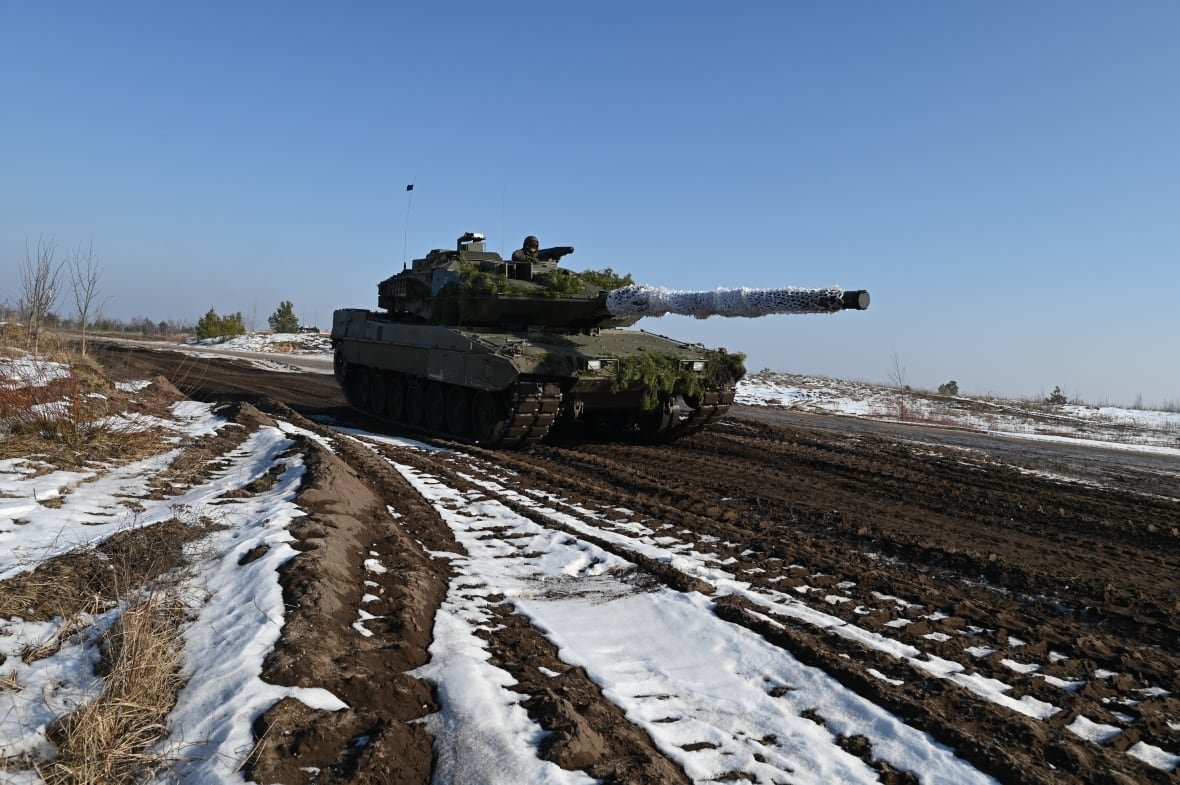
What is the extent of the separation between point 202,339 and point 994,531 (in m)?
47.1

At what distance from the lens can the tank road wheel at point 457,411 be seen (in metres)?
12.9

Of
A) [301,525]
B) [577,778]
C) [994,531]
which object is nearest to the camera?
[577,778]

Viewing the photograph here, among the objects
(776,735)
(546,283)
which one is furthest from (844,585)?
(546,283)

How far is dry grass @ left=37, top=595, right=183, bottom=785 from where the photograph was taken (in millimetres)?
2609

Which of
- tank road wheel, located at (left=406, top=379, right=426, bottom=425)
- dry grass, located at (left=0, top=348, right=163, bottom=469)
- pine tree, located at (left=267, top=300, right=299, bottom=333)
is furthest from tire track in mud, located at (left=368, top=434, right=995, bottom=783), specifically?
pine tree, located at (left=267, top=300, right=299, bottom=333)

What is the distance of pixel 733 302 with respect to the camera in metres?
8.83

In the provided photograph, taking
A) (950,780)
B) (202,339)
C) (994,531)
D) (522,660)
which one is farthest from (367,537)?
(202,339)

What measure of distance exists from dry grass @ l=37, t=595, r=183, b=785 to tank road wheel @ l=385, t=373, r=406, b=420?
460 inches

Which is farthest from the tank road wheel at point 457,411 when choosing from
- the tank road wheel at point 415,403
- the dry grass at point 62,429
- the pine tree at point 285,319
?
the pine tree at point 285,319

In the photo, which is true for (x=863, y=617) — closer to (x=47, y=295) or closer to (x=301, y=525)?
(x=301, y=525)

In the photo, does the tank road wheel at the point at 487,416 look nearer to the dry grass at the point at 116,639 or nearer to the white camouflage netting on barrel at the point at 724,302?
the white camouflage netting on barrel at the point at 724,302

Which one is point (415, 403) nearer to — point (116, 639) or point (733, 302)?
point (733, 302)

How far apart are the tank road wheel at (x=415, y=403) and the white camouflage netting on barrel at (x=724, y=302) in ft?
15.2

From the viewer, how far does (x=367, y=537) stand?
582 centimetres
